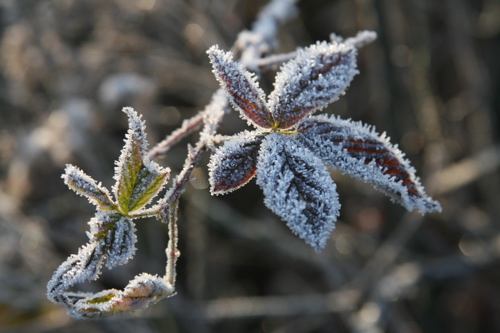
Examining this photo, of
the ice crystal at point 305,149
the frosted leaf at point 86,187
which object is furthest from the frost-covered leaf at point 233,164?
the frosted leaf at point 86,187

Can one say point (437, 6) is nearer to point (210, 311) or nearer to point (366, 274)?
point (366, 274)

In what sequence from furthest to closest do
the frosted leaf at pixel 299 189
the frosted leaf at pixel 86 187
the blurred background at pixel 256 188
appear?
the blurred background at pixel 256 188, the frosted leaf at pixel 86 187, the frosted leaf at pixel 299 189

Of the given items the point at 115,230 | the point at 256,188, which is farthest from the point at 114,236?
the point at 256,188

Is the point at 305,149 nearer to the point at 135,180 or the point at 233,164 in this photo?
the point at 233,164

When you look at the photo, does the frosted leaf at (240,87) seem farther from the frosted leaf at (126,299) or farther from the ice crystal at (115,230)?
the frosted leaf at (126,299)

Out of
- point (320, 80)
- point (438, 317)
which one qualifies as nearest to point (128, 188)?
point (320, 80)

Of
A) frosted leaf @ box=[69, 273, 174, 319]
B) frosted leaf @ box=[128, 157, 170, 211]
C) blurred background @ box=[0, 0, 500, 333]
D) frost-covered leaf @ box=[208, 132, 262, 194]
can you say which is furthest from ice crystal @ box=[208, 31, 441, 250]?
blurred background @ box=[0, 0, 500, 333]

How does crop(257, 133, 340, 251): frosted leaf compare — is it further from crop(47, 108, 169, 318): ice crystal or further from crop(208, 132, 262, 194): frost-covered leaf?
crop(47, 108, 169, 318): ice crystal
